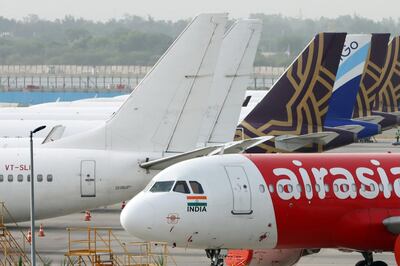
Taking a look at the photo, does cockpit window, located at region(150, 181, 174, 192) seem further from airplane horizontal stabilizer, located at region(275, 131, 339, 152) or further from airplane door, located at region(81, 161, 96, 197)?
airplane horizontal stabilizer, located at region(275, 131, 339, 152)

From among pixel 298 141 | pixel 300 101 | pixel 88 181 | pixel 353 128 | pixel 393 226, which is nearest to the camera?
pixel 393 226

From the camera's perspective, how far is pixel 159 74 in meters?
47.9

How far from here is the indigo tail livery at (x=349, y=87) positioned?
63.6 metres

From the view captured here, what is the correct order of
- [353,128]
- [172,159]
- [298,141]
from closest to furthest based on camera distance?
[172,159], [298,141], [353,128]

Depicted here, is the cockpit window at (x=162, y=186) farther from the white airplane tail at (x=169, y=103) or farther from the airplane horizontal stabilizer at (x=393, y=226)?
the white airplane tail at (x=169, y=103)

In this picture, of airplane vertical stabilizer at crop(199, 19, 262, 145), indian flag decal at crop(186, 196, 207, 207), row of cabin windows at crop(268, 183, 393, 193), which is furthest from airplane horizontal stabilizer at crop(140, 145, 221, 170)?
indian flag decal at crop(186, 196, 207, 207)

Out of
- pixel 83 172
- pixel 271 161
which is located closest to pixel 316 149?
pixel 83 172

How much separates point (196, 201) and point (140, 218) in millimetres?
1579

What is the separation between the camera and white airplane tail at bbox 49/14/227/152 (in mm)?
47719

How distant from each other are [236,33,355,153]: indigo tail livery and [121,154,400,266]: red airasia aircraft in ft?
62.9

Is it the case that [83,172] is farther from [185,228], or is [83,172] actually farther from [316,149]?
[185,228]

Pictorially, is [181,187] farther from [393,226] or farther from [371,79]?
[371,79]

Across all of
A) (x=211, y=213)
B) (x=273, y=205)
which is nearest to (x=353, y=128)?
(x=273, y=205)

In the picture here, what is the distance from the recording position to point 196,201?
33781 mm
